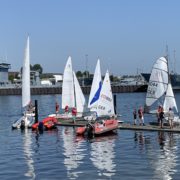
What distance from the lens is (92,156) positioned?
108 ft

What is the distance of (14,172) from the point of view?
93.1ft

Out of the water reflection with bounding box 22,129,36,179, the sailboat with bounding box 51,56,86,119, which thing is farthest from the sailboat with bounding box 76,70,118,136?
the sailboat with bounding box 51,56,86,119

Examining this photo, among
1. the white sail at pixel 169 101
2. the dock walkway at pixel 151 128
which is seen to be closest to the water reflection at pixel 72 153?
the dock walkway at pixel 151 128

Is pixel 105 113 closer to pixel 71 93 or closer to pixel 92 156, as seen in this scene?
pixel 71 93

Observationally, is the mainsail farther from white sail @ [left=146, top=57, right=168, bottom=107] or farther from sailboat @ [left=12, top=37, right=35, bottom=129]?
white sail @ [left=146, top=57, right=168, bottom=107]

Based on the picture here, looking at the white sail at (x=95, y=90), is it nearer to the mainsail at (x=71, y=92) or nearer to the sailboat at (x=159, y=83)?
the sailboat at (x=159, y=83)

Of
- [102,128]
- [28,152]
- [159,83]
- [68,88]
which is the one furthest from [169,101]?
[28,152]

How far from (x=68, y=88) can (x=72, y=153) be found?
27.5m

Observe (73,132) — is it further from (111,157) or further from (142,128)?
(111,157)

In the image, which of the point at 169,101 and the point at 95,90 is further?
the point at 95,90

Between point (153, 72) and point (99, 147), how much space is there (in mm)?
17511

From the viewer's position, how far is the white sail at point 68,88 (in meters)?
60.8

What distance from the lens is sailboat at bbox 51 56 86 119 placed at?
59.4 meters

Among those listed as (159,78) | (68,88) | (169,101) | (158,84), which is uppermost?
(159,78)
